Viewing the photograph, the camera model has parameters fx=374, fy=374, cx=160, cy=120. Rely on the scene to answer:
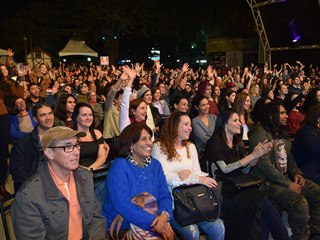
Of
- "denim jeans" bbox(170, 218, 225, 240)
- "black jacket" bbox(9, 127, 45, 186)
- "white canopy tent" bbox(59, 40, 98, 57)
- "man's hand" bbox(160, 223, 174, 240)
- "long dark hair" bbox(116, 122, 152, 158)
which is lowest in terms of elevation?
"denim jeans" bbox(170, 218, 225, 240)

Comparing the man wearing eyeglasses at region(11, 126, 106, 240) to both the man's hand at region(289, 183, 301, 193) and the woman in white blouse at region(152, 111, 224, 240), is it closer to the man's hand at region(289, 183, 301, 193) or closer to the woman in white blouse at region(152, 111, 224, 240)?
the woman in white blouse at region(152, 111, 224, 240)

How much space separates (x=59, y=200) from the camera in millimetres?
2744

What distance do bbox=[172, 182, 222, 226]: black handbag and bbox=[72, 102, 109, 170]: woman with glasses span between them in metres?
1.23

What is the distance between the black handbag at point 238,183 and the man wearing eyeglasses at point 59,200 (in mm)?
1657

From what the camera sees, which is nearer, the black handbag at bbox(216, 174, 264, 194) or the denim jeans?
the denim jeans

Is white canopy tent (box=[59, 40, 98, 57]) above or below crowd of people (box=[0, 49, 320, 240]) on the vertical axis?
above

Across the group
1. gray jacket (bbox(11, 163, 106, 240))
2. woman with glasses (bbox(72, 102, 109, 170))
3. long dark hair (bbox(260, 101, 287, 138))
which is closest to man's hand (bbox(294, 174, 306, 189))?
long dark hair (bbox(260, 101, 287, 138))

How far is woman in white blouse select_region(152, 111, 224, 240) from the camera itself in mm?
3793

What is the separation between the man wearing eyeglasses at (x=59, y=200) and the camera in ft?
8.65

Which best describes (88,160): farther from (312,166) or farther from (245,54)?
(245,54)

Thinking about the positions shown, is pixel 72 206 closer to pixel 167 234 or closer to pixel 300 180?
pixel 167 234

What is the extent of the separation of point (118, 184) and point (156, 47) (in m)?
50.5

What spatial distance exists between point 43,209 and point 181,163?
1839 mm

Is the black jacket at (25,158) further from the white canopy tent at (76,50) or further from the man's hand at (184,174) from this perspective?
the white canopy tent at (76,50)
